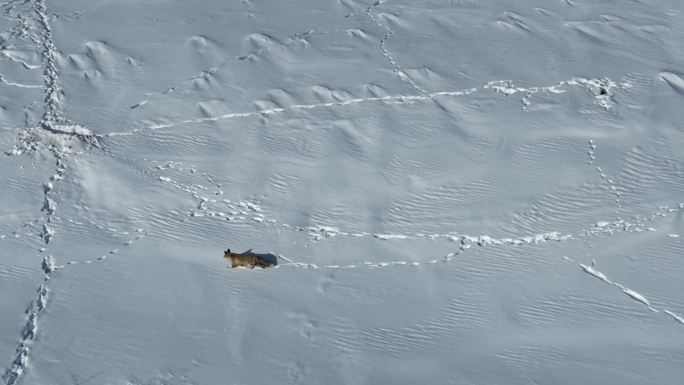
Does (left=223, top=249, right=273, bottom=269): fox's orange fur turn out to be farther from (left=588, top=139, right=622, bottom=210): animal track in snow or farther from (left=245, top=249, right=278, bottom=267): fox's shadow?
(left=588, top=139, right=622, bottom=210): animal track in snow

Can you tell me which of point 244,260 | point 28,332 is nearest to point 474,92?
point 244,260

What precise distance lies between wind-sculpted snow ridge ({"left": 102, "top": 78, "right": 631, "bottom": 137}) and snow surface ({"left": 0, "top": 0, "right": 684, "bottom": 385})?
0.02 meters

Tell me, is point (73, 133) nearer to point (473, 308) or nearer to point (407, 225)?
point (407, 225)

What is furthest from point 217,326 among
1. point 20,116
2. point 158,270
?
point 20,116

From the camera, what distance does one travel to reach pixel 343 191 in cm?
679

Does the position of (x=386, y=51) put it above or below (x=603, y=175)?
above

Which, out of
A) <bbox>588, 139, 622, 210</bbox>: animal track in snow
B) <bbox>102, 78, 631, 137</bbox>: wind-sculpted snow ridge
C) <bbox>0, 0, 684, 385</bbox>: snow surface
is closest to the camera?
<bbox>0, 0, 684, 385</bbox>: snow surface

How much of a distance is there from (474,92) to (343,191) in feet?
5.30

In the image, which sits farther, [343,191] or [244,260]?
[343,191]

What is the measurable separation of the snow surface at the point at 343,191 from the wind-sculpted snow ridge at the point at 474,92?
2 centimetres

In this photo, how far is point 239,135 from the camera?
23.6 ft

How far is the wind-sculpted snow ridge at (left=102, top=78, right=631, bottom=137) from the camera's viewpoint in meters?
7.34

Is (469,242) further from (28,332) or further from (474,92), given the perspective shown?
(28,332)

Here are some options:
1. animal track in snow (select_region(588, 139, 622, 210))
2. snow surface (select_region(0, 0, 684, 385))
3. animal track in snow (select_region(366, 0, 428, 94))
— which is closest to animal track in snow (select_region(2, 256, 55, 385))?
snow surface (select_region(0, 0, 684, 385))
